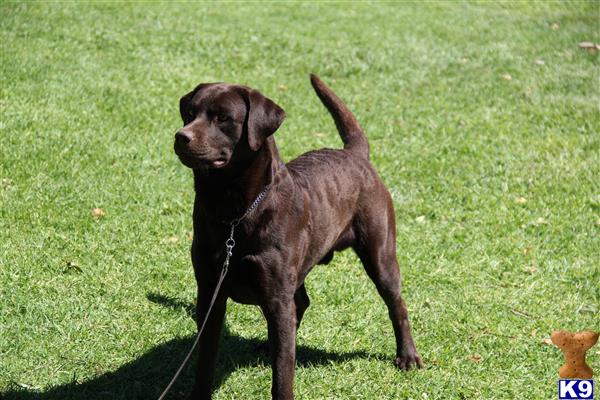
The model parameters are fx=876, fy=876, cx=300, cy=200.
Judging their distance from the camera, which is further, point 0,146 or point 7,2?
point 7,2

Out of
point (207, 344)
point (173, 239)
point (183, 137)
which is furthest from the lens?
point (173, 239)

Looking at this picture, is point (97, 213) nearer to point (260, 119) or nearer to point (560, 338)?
point (260, 119)

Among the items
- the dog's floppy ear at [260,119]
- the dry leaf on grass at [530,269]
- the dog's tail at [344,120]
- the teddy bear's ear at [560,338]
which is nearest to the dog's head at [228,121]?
the dog's floppy ear at [260,119]

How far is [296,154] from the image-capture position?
9.52 meters

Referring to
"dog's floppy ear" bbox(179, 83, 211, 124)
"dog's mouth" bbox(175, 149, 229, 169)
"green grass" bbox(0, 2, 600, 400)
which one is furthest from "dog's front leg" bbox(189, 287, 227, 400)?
"dog's floppy ear" bbox(179, 83, 211, 124)

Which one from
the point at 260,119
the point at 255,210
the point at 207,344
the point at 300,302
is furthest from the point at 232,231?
the point at 300,302

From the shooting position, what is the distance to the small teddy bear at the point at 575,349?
5.10 m

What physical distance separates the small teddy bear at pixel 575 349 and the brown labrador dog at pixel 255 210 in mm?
1454

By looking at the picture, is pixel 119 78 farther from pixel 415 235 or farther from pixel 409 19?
pixel 409 19

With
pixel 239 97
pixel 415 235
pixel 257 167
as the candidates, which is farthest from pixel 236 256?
pixel 415 235

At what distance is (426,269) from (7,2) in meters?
8.35

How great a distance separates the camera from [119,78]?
1095cm

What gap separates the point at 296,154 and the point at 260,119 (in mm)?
5148

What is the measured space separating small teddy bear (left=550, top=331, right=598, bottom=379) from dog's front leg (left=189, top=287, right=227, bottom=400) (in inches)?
76.1
